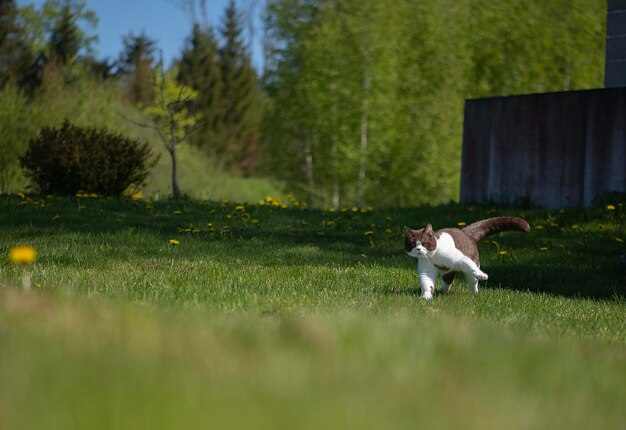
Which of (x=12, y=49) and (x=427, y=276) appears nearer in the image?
(x=427, y=276)

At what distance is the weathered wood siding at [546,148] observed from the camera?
14.3 m

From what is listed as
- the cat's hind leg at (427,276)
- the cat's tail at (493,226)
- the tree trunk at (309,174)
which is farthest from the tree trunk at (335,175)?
the cat's hind leg at (427,276)

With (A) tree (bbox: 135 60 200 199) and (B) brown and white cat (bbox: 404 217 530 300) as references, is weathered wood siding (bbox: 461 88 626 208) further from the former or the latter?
(B) brown and white cat (bbox: 404 217 530 300)

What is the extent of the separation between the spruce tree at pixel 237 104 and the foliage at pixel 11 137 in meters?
27.1

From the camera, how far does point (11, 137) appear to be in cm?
1995

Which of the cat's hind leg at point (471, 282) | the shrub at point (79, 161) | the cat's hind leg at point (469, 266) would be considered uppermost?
the shrub at point (79, 161)

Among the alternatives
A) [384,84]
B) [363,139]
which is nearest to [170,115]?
[363,139]

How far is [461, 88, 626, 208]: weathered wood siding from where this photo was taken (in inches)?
565

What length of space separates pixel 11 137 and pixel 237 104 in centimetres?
3032

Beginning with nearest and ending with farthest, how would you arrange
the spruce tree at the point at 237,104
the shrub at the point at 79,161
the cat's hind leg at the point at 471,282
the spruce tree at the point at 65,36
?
the cat's hind leg at the point at 471,282 < the shrub at the point at 79,161 < the spruce tree at the point at 65,36 < the spruce tree at the point at 237,104

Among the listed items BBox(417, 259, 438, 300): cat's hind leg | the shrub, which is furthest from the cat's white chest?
the shrub

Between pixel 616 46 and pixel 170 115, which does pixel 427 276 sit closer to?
pixel 616 46

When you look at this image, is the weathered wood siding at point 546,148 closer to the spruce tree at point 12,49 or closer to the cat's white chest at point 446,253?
the cat's white chest at point 446,253

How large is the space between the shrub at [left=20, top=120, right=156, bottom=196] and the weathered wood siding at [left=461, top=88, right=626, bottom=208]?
7525mm
